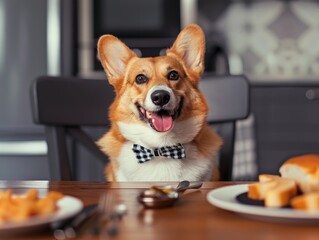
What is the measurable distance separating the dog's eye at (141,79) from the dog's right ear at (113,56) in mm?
63

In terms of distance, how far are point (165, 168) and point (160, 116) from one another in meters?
0.14

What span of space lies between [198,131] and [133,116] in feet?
0.62

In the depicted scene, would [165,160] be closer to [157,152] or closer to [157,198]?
[157,152]

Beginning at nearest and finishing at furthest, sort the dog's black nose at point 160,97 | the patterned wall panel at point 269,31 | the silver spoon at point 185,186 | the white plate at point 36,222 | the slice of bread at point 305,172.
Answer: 1. the white plate at point 36,222
2. the slice of bread at point 305,172
3. the silver spoon at point 185,186
4. the dog's black nose at point 160,97
5. the patterned wall panel at point 269,31

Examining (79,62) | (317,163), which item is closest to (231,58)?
(79,62)

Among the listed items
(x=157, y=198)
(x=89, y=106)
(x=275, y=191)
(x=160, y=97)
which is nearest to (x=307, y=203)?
(x=275, y=191)

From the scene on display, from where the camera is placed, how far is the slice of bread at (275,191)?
662mm

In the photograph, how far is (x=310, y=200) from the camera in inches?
25.1

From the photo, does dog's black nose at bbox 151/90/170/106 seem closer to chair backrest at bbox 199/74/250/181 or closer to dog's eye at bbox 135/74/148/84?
dog's eye at bbox 135/74/148/84

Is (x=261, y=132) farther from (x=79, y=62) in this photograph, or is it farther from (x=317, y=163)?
(x=317, y=163)

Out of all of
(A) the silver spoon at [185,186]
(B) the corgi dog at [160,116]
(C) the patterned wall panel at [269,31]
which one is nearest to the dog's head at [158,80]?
(B) the corgi dog at [160,116]

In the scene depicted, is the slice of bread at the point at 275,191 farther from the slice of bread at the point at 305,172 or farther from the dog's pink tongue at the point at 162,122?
the dog's pink tongue at the point at 162,122

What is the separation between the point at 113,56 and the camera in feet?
5.02

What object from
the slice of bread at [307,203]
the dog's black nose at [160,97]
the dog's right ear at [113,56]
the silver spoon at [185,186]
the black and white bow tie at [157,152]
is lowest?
the black and white bow tie at [157,152]
